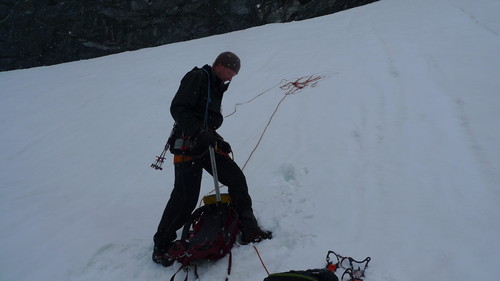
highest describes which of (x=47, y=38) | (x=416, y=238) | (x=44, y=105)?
(x=47, y=38)

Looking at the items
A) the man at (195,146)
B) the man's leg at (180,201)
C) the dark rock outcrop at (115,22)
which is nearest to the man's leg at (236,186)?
the man at (195,146)

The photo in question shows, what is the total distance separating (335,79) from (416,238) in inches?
186

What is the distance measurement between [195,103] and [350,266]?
Answer: 1.93 m

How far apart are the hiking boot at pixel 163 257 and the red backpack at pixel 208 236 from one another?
86 millimetres

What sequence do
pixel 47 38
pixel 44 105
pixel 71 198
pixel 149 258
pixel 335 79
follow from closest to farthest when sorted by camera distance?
pixel 149 258
pixel 71 198
pixel 335 79
pixel 44 105
pixel 47 38

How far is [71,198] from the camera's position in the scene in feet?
15.5

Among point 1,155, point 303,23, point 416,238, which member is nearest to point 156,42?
→ point 303,23

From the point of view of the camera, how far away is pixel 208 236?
3.08 meters

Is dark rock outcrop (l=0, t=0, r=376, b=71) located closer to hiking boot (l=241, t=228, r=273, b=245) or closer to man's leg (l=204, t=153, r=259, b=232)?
man's leg (l=204, t=153, r=259, b=232)

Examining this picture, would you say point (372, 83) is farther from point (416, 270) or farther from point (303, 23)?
point (303, 23)

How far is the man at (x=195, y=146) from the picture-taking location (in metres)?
2.89

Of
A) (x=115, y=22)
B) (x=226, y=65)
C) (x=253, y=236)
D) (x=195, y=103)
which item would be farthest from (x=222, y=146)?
(x=115, y=22)

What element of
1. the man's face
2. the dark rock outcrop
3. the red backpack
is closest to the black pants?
the red backpack

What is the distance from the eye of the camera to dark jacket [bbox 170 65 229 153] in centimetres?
286
